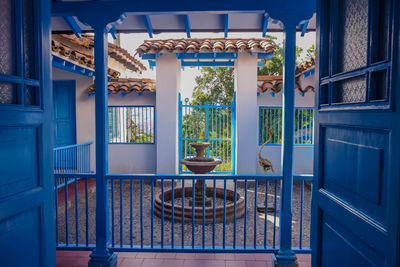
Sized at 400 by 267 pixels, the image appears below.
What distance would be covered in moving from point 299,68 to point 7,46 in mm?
8350

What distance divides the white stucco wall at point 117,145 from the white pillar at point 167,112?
947mm

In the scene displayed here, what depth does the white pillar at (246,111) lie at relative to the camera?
777 cm

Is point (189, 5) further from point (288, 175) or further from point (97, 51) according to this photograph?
point (288, 175)

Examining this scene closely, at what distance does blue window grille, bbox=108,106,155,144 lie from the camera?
8867mm

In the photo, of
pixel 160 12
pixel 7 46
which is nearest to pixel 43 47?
pixel 7 46

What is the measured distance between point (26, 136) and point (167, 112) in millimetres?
6233

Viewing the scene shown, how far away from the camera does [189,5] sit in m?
3.09

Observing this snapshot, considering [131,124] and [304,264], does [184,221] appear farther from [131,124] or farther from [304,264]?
[131,124]

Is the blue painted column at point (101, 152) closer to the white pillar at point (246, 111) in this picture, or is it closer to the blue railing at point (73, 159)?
the blue railing at point (73, 159)

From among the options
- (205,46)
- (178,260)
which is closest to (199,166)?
(178,260)

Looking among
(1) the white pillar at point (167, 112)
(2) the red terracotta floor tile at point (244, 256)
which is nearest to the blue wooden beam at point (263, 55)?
(1) the white pillar at point (167, 112)

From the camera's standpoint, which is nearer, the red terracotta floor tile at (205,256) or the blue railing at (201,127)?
the red terracotta floor tile at (205,256)

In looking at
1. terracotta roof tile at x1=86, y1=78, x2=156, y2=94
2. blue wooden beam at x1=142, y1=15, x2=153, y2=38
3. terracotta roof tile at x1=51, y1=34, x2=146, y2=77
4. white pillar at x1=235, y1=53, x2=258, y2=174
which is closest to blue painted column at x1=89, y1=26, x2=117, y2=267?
blue wooden beam at x1=142, y1=15, x2=153, y2=38

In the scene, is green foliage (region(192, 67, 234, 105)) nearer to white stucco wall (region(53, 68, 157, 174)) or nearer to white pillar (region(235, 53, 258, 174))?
white stucco wall (region(53, 68, 157, 174))
